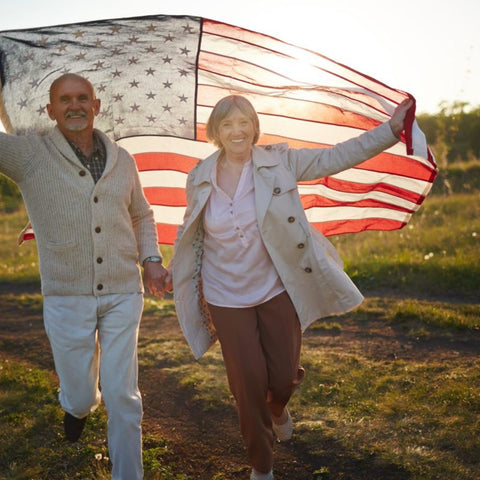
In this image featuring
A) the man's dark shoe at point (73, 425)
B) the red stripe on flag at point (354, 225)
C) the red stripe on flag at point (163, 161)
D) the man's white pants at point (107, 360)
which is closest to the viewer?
the man's white pants at point (107, 360)

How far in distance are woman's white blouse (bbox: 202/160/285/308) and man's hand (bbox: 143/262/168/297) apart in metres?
0.37

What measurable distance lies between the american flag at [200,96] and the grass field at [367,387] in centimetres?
145

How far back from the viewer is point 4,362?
6289 millimetres

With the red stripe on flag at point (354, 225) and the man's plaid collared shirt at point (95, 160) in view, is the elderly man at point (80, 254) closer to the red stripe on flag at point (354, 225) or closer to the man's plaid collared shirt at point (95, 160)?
the man's plaid collared shirt at point (95, 160)

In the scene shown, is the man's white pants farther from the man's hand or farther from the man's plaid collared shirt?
the man's plaid collared shirt

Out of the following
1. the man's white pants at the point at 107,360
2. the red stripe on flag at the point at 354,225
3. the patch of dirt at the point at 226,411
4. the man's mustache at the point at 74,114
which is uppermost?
the man's mustache at the point at 74,114

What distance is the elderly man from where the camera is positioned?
344 centimetres

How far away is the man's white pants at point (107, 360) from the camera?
332 centimetres

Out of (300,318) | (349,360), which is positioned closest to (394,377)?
(349,360)

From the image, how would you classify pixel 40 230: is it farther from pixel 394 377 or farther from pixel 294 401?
pixel 394 377

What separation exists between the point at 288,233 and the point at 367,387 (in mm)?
2158

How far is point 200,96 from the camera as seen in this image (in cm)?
464

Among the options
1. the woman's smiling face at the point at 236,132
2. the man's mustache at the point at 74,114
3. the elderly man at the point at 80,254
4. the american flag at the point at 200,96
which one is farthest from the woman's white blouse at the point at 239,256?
the american flag at the point at 200,96

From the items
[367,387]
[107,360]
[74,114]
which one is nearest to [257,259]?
[107,360]
